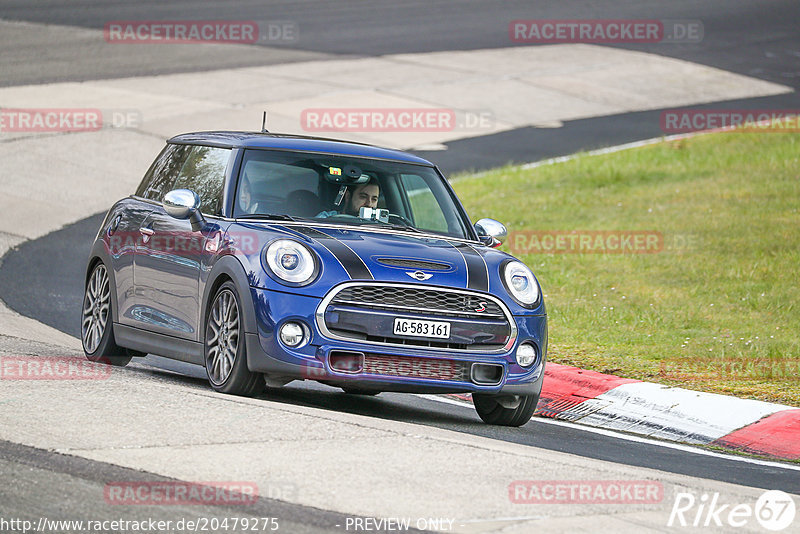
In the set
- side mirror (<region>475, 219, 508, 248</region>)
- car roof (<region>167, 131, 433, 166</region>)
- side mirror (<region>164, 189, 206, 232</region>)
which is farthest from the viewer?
side mirror (<region>475, 219, 508, 248</region>)

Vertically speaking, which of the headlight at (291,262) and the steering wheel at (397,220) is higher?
the steering wheel at (397,220)

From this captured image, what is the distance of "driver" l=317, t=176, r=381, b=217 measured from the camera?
29.1 feet

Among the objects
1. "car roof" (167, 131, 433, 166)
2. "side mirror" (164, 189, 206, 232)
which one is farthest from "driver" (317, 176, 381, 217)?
"side mirror" (164, 189, 206, 232)

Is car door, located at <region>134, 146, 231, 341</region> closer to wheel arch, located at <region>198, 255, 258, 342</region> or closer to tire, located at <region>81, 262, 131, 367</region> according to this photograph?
wheel arch, located at <region>198, 255, 258, 342</region>

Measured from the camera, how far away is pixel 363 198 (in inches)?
353

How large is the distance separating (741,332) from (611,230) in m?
5.15

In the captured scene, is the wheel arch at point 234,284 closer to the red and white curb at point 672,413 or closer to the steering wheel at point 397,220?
the steering wheel at point 397,220

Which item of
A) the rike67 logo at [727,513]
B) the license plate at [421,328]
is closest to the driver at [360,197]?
the license plate at [421,328]

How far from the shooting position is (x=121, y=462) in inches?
239

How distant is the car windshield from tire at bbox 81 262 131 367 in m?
1.63

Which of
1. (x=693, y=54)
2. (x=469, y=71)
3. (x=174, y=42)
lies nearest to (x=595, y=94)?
(x=469, y=71)

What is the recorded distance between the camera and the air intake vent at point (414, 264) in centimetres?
794

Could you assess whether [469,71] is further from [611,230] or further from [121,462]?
[121,462]

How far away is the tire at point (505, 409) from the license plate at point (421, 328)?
30.3 inches
